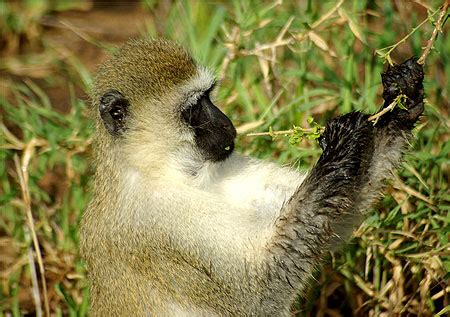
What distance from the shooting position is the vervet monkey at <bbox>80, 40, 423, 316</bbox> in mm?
3990

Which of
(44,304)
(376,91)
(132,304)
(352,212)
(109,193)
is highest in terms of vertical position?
(376,91)

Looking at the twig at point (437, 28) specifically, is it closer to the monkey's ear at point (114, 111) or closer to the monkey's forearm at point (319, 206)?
the monkey's forearm at point (319, 206)

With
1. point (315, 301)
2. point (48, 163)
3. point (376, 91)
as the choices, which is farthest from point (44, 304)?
point (376, 91)

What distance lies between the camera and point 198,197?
4129 mm

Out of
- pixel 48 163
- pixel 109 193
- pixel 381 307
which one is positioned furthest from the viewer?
pixel 48 163

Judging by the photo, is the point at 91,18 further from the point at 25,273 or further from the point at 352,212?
the point at 352,212

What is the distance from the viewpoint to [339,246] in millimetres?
4383

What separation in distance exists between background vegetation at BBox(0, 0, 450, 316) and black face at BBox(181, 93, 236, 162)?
437 millimetres

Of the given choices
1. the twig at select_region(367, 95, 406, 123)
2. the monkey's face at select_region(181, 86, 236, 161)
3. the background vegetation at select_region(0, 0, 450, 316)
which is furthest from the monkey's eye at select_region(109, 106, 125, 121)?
the twig at select_region(367, 95, 406, 123)

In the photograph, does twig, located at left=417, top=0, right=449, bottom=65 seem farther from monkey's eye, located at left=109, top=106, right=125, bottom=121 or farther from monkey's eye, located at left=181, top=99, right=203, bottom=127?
monkey's eye, located at left=109, top=106, right=125, bottom=121

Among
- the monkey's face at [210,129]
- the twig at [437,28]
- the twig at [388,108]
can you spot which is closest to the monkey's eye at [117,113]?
the monkey's face at [210,129]

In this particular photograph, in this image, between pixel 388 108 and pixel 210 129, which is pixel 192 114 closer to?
pixel 210 129

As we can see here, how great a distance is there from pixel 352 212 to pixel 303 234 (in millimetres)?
358

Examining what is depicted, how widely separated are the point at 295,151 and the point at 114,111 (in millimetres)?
1329
